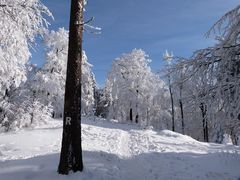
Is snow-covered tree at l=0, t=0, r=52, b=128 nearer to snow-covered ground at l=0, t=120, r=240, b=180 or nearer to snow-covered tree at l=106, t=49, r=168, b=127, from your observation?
snow-covered ground at l=0, t=120, r=240, b=180

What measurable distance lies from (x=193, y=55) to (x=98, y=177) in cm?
393

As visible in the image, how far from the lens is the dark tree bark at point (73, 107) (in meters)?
8.50

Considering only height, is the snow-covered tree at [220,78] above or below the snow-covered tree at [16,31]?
below

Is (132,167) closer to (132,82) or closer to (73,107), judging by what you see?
(73,107)

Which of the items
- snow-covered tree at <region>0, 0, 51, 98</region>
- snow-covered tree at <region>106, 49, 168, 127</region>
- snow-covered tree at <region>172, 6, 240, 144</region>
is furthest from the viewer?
snow-covered tree at <region>106, 49, 168, 127</region>

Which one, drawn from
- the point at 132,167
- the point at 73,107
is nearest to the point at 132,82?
the point at 132,167

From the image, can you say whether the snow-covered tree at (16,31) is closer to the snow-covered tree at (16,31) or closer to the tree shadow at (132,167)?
the snow-covered tree at (16,31)

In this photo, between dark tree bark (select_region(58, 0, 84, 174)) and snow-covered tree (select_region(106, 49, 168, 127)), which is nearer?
dark tree bark (select_region(58, 0, 84, 174))

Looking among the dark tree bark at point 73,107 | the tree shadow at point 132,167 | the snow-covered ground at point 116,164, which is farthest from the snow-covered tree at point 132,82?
the dark tree bark at point 73,107

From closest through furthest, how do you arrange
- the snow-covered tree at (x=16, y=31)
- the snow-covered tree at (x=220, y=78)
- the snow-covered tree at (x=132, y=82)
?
the snow-covered tree at (x=220, y=78) → the snow-covered tree at (x=16, y=31) → the snow-covered tree at (x=132, y=82)

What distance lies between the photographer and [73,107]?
28.5ft

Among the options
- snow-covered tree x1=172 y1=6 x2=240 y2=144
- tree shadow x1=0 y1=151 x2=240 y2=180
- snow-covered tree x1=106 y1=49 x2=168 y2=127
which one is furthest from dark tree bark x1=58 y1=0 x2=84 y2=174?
snow-covered tree x1=106 y1=49 x2=168 y2=127

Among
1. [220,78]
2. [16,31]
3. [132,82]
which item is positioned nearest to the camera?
[220,78]

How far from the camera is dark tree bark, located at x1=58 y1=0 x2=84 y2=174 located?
27.9 feet
